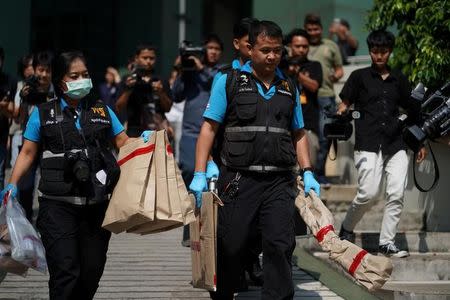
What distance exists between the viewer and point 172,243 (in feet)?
32.2

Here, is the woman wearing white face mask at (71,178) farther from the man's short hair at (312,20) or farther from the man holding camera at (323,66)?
the man's short hair at (312,20)

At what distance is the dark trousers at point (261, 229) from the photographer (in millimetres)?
6625

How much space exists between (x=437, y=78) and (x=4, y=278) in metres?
4.32

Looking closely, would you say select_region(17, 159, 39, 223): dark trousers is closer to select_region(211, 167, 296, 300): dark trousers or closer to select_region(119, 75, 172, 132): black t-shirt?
select_region(119, 75, 172, 132): black t-shirt

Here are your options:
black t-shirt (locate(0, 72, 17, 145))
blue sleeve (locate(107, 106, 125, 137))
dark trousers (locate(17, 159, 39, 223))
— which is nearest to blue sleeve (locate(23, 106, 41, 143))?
blue sleeve (locate(107, 106, 125, 137))

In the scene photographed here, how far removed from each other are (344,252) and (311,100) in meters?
4.65

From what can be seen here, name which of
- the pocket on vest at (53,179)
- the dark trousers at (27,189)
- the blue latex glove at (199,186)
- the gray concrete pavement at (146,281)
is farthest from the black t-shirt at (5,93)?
the blue latex glove at (199,186)

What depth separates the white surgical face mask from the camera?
6.71 meters

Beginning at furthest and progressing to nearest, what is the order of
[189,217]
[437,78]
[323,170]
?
[323,170], [437,78], [189,217]

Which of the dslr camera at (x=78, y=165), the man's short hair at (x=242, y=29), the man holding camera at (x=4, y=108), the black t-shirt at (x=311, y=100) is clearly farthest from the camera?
the black t-shirt at (x=311, y=100)

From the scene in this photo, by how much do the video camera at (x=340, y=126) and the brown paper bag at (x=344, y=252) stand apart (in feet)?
7.62

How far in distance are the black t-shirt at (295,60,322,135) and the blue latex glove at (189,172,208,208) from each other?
426 cm

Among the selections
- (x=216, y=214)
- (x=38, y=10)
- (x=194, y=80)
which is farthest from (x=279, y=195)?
(x=38, y=10)

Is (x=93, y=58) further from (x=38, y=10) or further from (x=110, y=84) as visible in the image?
(x=110, y=84)
